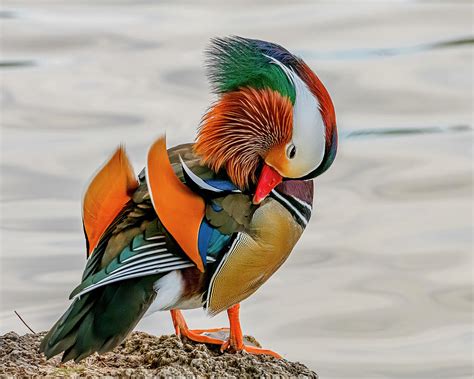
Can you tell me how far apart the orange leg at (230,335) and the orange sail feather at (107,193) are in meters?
0.43

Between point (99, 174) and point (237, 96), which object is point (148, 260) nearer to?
point (99, 174)

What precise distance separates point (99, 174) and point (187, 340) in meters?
0.61

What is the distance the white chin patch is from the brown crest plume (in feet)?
0.08

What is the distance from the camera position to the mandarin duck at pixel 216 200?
9.16 feet

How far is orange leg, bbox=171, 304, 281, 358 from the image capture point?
10.3 ft

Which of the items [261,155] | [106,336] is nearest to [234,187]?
[261,155]

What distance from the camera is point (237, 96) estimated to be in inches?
115

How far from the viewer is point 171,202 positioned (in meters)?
2.79

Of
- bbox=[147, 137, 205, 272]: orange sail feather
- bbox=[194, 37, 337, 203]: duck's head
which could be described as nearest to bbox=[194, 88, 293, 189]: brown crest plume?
bbox=[194, 37, 337, 203]: duck's head

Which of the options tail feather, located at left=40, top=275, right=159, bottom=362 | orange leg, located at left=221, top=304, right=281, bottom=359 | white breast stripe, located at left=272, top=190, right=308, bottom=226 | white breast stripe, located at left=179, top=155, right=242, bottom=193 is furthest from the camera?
orange leg, located at left=221, top=304, right=281, bottom=359

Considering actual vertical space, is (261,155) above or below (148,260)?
above

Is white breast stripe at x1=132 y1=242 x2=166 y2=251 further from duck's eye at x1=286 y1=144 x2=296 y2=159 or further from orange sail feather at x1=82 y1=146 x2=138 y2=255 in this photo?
duck's eye at x1=286 y1=144 x2=296 y2=159

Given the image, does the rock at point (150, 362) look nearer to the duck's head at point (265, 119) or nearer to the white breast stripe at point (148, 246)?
the white breast stripe at point (148, 246)

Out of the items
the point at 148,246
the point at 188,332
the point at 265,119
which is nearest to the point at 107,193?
the point at 148,246
